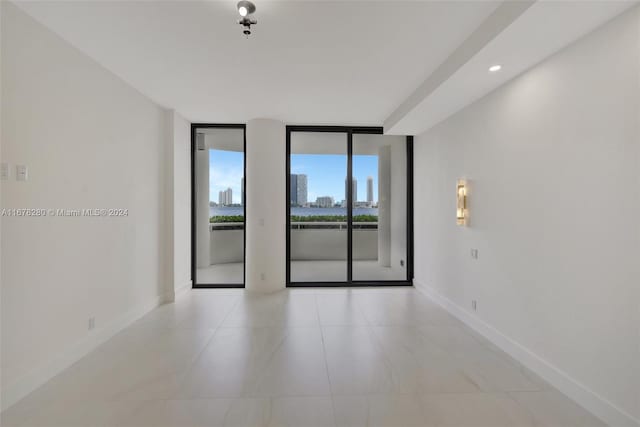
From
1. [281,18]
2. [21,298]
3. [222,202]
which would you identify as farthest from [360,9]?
[222,202]

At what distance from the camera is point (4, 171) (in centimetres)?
200

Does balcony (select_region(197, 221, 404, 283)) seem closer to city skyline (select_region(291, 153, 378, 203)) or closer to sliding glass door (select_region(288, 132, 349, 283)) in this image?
sliding glass door (select_region(288, 132, 349, 283))

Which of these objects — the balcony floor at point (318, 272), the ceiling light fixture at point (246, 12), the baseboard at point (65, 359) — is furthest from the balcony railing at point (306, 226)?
the ceiling light fixture at point (246, 12)

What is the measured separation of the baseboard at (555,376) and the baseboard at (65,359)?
411 centimetres

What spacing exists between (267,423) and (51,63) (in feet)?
10.9

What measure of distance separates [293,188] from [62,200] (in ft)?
10.9

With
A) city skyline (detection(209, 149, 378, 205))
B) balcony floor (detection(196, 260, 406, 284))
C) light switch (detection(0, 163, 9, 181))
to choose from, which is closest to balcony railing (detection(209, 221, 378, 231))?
balcony floor (detection(196, 260, 406, 284))

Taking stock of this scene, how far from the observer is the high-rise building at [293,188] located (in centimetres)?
523

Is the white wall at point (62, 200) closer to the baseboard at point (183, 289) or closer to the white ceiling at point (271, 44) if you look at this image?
the white ceiling at point (271, 44)

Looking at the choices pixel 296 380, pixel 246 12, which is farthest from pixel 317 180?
pixel 296 380

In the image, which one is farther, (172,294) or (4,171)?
(172,294)

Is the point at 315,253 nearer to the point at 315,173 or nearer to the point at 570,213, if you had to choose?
the point at 315,173

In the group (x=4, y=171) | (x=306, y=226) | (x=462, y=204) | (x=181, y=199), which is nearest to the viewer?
(x=4, y=171)

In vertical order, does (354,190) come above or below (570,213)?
above
